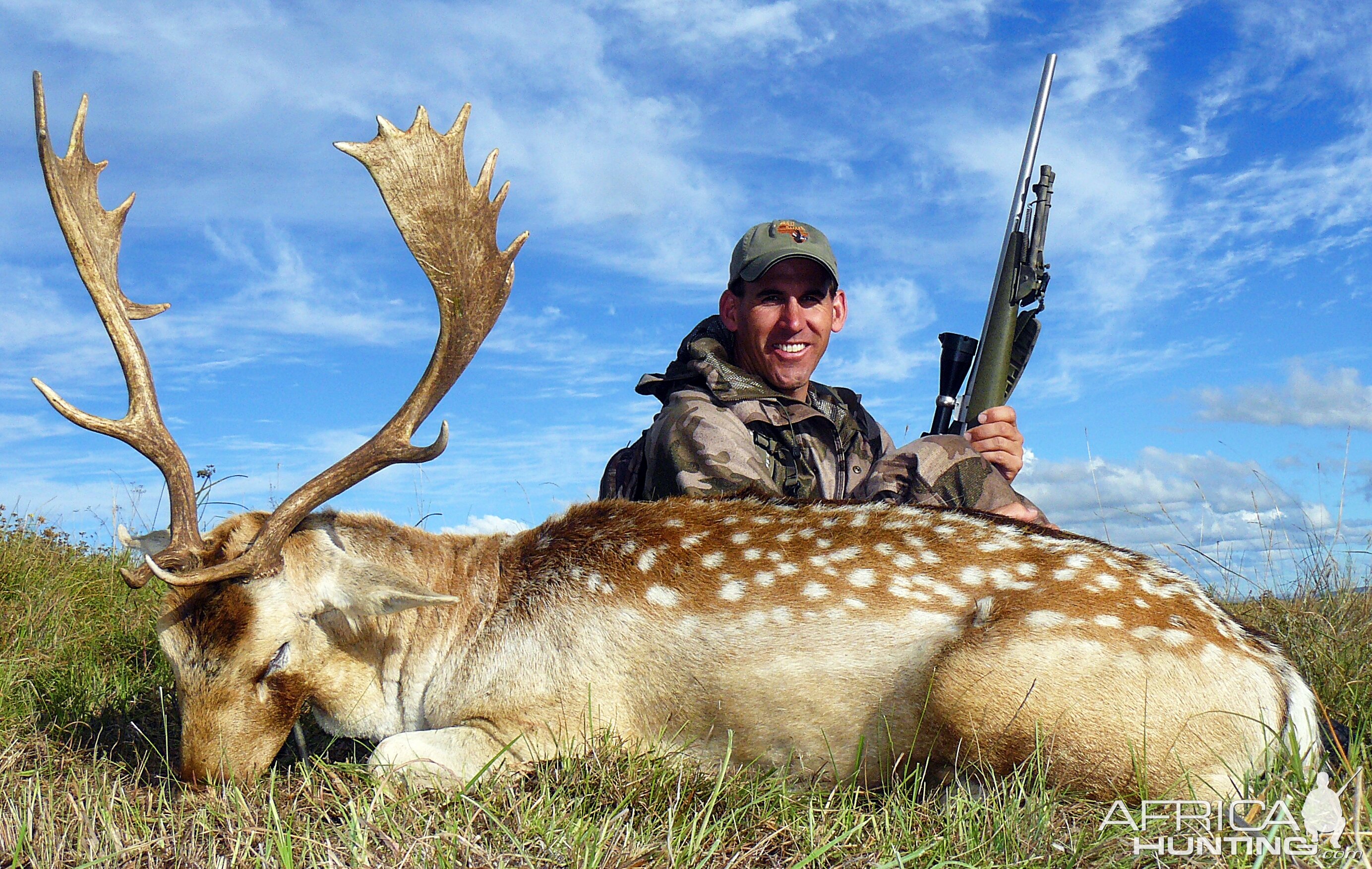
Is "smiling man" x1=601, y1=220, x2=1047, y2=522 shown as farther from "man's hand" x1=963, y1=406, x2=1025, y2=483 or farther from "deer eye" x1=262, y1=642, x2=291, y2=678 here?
"deer eye" x1=262, y1=642, x2=291, y2=678

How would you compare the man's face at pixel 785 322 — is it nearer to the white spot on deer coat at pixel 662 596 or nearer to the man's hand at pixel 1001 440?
the man's hand at pixel 1001 440

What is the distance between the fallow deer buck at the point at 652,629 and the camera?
3463mm

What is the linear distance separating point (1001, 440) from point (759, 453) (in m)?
1.75

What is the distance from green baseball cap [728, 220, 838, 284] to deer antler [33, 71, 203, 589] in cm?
359

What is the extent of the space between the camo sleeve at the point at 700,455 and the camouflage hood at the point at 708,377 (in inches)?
12.9

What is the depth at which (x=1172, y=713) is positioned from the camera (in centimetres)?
343

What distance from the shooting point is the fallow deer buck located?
3.46m

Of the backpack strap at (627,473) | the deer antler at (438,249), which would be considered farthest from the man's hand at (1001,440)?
the deer antler at (438,249)

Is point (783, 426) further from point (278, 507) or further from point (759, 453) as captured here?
point (278, 507)

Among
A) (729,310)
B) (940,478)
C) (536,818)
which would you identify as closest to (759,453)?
(940,478)

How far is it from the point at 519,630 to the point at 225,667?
3.75 feet

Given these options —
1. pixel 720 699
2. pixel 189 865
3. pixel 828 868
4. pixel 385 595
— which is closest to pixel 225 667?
pixel 385 595

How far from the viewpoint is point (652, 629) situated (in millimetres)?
3846

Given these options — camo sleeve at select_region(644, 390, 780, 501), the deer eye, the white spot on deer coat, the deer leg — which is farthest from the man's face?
the deer eye
